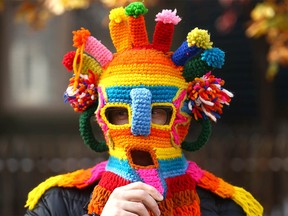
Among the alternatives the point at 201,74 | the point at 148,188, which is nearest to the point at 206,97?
the point at 201,74

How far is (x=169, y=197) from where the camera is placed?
2.39 m

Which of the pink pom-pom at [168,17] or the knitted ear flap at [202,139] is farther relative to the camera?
the knitted ear flap at [202,139]

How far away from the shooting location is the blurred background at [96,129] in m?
6.79

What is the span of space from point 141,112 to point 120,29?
1.30 feet

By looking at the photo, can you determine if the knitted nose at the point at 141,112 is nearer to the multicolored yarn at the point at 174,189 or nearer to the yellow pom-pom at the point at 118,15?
the multicolored yarn at the point at 174,189

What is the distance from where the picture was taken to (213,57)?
236 centimetres

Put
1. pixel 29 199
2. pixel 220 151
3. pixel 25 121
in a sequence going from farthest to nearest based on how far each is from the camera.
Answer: pixel 25 121
pixel 220 151
pixel 29 199

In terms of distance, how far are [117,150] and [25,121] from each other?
6.41 metres

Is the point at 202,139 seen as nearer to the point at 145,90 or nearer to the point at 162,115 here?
the point at 162,115

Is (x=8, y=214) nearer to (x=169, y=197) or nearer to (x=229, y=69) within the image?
(x=229, y=69)

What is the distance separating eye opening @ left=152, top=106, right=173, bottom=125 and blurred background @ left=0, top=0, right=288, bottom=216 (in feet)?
14.2

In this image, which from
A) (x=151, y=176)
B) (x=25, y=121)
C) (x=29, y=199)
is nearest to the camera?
(x=151, y=176)

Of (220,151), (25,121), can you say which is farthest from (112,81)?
(25,121)

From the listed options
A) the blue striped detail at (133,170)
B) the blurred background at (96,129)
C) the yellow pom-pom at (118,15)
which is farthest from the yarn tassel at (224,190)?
the blurred background at (96,129)
